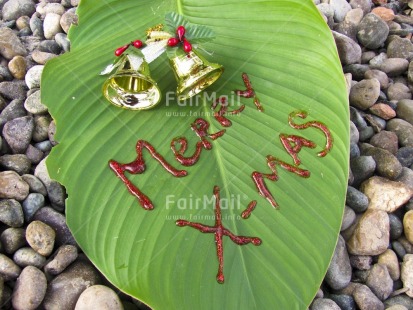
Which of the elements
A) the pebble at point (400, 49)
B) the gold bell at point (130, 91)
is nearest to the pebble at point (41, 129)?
the gold bell at point (130, 91)

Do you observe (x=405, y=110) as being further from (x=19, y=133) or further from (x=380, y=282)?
(x=19, y=133)

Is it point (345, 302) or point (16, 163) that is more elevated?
point (16, 163)

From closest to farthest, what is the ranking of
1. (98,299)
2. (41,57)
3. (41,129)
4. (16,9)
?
(98,299) < (41,129) < (41,57) < (16,9)

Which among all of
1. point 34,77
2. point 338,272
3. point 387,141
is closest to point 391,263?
point 338,272

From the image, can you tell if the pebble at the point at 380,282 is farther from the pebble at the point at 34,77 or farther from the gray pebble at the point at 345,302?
the pebble at the point at 34,77

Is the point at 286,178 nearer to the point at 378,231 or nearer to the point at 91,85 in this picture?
the point at 378,231

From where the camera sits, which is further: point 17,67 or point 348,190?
point 17,67

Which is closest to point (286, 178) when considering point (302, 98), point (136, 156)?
point (302, 98)
